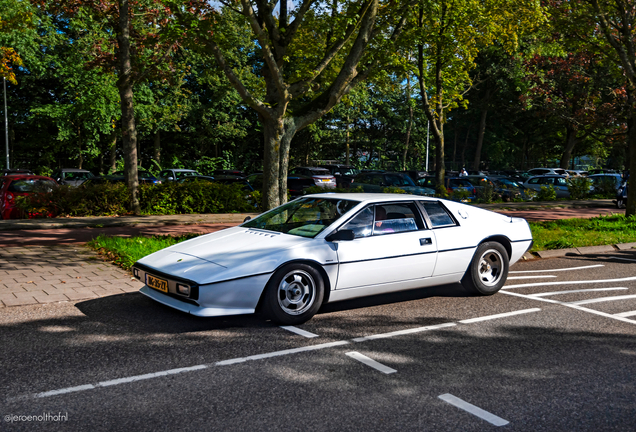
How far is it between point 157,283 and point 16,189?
11006 mm

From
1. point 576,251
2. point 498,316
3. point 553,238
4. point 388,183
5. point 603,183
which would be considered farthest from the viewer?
point 603,183

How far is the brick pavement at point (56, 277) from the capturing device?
6.62 m

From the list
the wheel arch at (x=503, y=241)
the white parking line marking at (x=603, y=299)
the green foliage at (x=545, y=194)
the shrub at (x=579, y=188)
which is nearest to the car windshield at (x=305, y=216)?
the wheel arch at (x=503, y=241)

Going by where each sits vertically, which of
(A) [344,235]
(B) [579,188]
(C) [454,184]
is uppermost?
(C) [454,184]

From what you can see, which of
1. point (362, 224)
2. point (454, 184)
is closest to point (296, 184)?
point (454, 184)

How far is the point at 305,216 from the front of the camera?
6543 millimetres

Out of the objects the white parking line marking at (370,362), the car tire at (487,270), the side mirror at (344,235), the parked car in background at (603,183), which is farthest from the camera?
the parked car in background at (603,183)

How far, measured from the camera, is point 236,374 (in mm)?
4266

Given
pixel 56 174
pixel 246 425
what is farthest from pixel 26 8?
pixel 246 425

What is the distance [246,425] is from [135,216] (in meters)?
12.6

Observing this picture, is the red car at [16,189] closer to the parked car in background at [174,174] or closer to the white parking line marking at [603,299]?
the white parking line marking at [603,299]

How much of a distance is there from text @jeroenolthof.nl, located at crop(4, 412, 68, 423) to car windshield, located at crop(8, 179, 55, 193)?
12.5 meters

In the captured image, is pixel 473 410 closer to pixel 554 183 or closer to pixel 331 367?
pixel 331 367

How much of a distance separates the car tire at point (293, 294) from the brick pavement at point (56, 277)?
7.98ft
